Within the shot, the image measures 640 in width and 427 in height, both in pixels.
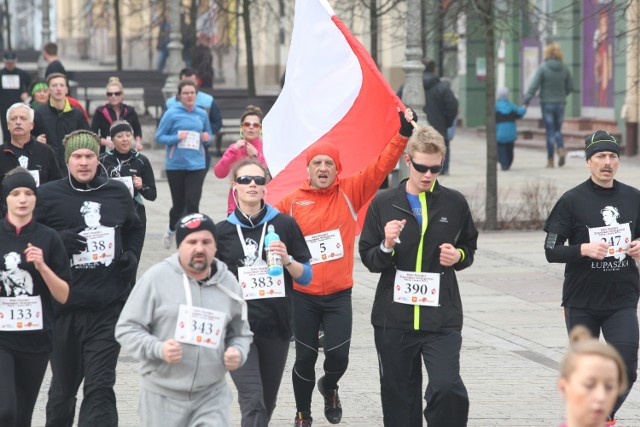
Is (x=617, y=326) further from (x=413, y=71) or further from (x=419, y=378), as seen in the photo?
(x=413, y=71)

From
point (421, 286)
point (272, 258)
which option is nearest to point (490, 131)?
point (421, 286)

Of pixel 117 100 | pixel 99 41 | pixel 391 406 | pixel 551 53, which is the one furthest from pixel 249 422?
pixel 99 41

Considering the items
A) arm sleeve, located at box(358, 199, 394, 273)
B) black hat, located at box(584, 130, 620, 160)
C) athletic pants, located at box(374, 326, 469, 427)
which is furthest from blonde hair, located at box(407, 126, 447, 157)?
black hat, located at box(584, 130, 620, 160)

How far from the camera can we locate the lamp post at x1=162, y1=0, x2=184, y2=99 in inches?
1102

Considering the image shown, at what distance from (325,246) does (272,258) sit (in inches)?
55.4

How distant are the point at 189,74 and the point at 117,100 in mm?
3412

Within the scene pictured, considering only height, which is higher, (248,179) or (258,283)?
(248,179)

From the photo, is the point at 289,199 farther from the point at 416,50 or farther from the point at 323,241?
the point at 416,50

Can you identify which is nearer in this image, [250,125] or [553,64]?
[250,125]

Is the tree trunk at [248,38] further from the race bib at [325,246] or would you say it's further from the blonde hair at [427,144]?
the blonde hair at [427,144]

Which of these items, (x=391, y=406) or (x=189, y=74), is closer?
(x=391, y=406)

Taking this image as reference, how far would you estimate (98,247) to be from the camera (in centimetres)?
842

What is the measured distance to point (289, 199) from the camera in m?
9.05

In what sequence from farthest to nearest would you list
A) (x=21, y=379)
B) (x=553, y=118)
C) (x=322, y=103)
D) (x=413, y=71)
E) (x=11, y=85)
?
(x=553, y=118), (x=11, y=85), (x=413, y=71), (x=322, y=103), (x=21, y=379)
